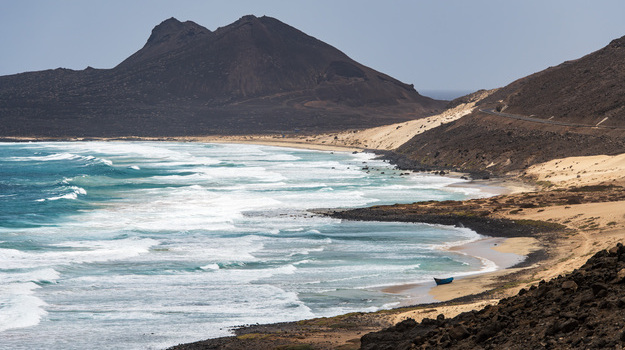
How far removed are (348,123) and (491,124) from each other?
85.9m

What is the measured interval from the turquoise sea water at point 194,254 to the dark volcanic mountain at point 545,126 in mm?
10937

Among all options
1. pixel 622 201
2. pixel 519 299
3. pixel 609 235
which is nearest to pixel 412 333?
pixel 519 299

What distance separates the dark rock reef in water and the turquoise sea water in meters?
8.22

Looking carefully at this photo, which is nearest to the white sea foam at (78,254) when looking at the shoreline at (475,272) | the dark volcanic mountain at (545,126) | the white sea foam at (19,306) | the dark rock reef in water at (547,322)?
the white sea foam at (19,306)

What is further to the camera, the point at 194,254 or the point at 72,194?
the point at 72,194

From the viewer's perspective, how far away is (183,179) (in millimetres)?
85750

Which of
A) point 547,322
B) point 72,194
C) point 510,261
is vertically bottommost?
point 510,261

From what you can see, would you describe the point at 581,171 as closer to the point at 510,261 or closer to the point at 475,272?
the point at 510,261

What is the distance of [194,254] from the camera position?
4362cm

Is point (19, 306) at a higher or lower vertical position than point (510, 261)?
lower

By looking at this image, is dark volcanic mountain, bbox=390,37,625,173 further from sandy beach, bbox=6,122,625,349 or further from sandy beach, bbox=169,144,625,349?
sandy beach, bbox=169,144,625,349

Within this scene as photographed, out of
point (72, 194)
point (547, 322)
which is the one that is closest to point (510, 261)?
point (547, 322)

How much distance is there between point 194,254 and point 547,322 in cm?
2611

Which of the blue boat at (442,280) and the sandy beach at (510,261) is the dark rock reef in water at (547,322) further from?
the blue boat at (442,280)
